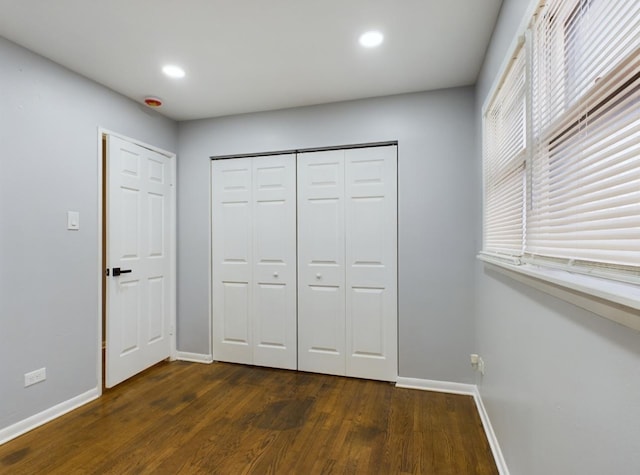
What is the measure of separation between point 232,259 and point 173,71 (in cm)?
172

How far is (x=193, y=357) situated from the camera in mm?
3396

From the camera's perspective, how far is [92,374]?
8.37ft

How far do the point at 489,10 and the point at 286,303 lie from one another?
8.64 feet

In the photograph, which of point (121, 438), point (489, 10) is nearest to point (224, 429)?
point (121, 438)

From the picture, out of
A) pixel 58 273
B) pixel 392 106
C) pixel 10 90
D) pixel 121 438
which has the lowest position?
pixel 121 438

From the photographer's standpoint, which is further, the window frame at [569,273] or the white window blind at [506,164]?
the white window blind at [506,164]

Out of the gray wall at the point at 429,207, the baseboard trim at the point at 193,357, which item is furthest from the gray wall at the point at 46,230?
the gray wall at the point at 429,207

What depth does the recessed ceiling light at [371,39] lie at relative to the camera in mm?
2016

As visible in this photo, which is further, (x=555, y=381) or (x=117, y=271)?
(x=117, y=271)

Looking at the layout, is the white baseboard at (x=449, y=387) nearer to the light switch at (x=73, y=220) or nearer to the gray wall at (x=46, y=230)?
the gray wall at (x=46, y=230)

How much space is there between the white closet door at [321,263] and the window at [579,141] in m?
1.60

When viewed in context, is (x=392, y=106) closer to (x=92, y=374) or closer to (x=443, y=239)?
(x=443, y=239)

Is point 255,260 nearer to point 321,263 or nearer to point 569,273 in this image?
point 321,263

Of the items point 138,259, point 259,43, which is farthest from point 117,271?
point 259,43
